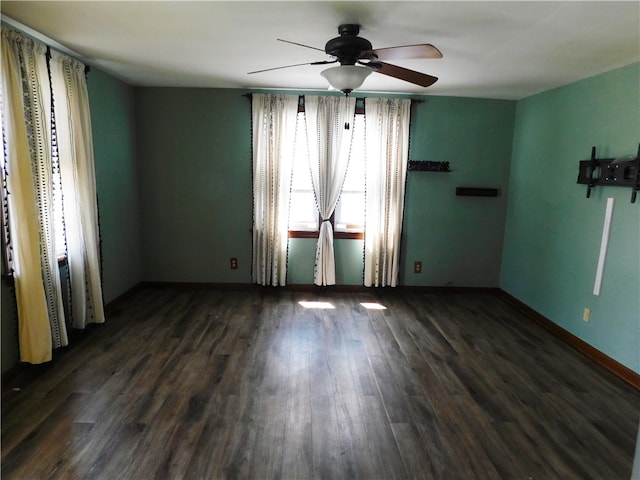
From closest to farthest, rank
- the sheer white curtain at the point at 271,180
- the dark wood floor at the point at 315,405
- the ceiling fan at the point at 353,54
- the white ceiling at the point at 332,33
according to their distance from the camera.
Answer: the dark wood floor at the point at 315,405, the white ceiling at the point at 332,33, the ceiling fan at the point at 353,54, the sheer white curtain at the point at 271,180

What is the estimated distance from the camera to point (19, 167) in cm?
248

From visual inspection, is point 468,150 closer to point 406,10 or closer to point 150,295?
point 406,10

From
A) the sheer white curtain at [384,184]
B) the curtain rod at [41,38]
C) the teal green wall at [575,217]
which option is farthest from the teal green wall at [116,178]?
the teal green wall at [575,217]

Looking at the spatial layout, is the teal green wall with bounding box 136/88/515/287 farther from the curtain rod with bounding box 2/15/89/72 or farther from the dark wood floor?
the curtain rod with bounding box 2/15/89/72

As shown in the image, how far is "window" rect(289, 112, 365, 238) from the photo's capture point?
448 centimetres

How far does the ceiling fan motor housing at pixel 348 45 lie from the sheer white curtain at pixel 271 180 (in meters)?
2.07

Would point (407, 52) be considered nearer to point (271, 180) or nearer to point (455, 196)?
point (271, 180)

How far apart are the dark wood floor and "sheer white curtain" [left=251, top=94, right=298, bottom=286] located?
3.18 ft

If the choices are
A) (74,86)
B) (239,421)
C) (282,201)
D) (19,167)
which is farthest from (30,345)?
(282,201)

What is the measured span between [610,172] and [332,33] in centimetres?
246

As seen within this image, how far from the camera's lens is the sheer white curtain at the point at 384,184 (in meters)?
4.39

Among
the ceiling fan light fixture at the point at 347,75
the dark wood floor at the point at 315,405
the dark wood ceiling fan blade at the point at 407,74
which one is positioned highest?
the dark wood ceiling fan blade at the point at 407,74

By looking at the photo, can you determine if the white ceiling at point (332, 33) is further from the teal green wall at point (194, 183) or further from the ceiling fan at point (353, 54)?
the teal green wall at point (194, 183)

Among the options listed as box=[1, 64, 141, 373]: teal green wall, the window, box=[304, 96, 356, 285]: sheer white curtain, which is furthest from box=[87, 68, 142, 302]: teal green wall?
box=[304, 96, 356, 285]: sheer white curtain
